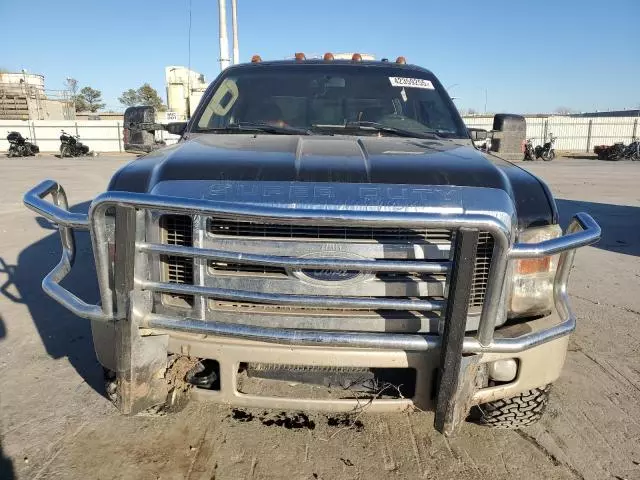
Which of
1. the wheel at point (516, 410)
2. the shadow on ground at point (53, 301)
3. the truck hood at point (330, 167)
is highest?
the truck hood at point (330, 167)

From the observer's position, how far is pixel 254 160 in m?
2.39

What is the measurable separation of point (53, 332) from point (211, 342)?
243 centimetres

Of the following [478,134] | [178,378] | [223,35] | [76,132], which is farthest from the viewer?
[76,132]

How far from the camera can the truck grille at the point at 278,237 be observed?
7.09 ft

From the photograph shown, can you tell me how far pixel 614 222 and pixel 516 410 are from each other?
770cm

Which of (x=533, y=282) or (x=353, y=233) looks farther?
(x=533, y=282)

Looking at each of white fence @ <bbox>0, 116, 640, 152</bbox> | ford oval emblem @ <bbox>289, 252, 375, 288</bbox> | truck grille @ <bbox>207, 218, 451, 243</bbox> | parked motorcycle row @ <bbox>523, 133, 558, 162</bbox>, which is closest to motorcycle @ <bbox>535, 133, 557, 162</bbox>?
parked motorcycle row @ <bbox>523, 133, 558, 162</bbox>

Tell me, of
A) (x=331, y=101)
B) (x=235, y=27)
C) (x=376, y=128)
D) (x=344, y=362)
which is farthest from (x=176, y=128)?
(x=235, y=27)

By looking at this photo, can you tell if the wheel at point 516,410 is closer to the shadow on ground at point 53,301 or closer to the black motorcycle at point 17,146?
the shadow on ground at point 53,301

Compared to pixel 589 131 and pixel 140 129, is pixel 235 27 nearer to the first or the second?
pixel 140 129

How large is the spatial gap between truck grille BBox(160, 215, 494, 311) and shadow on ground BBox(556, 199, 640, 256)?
5679 millimetres

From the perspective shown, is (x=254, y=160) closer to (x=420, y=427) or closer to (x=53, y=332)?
(x=420, y=427)

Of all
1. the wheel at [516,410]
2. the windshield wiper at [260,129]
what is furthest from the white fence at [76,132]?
the wheel at [516,410]

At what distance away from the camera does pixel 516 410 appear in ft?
8.64
